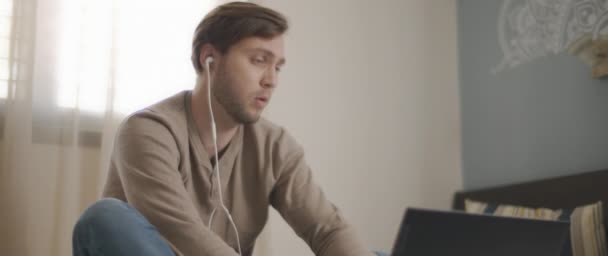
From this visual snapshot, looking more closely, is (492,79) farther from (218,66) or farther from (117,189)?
(117,189)

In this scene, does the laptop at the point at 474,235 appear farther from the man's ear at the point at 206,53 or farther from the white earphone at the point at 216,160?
the man's ear at the point at 206,53

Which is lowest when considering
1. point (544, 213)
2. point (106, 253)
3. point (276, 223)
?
point (276, 223)

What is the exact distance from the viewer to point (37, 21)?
1710 millimetres

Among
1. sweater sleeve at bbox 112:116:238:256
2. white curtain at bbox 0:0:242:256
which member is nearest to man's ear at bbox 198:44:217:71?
sweater sleeve at bbox 112:116:238:256

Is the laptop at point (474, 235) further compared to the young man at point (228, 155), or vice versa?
the young man at point (228, 155)

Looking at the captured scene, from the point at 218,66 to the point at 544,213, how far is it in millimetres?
1312

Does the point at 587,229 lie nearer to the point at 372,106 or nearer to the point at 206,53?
the point at 372,106

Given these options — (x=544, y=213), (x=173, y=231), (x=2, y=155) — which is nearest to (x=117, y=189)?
(x=173, y=231)

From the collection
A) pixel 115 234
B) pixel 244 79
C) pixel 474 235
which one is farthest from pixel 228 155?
pixel 474 235

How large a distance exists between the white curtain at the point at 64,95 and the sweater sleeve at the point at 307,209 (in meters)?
0.67

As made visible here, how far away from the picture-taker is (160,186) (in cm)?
110

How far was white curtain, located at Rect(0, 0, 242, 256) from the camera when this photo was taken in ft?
5.36

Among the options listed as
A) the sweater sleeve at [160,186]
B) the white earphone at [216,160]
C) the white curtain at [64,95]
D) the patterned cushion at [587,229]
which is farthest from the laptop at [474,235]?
the white curtain at [64,95]

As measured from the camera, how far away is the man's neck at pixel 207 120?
51.7 inches
